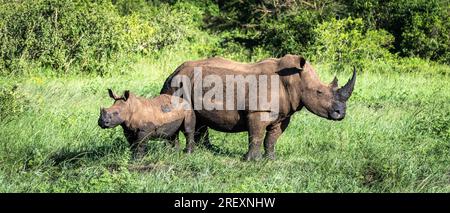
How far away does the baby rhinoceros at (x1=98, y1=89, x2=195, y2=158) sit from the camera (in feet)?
28.9

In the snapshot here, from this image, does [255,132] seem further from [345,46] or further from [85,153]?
[345,46]

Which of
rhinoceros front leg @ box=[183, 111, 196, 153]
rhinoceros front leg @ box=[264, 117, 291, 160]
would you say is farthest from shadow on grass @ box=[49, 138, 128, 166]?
rhinoceros front leg @ box=[264, 117, 291, 160]

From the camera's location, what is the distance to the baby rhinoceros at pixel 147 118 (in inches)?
347

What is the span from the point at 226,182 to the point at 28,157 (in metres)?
2.23

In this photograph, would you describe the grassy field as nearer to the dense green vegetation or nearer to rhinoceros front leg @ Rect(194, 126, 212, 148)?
the dense green vegetation

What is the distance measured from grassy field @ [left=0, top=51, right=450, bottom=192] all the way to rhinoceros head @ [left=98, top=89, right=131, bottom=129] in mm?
346

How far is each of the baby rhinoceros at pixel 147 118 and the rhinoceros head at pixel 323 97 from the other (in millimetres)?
1296

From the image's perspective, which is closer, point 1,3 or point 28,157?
point 28,157

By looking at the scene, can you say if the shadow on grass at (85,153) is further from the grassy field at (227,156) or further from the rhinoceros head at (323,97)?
the rhinoceros head at (323,97)

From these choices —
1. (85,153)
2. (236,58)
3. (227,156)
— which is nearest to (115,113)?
(85,153)
